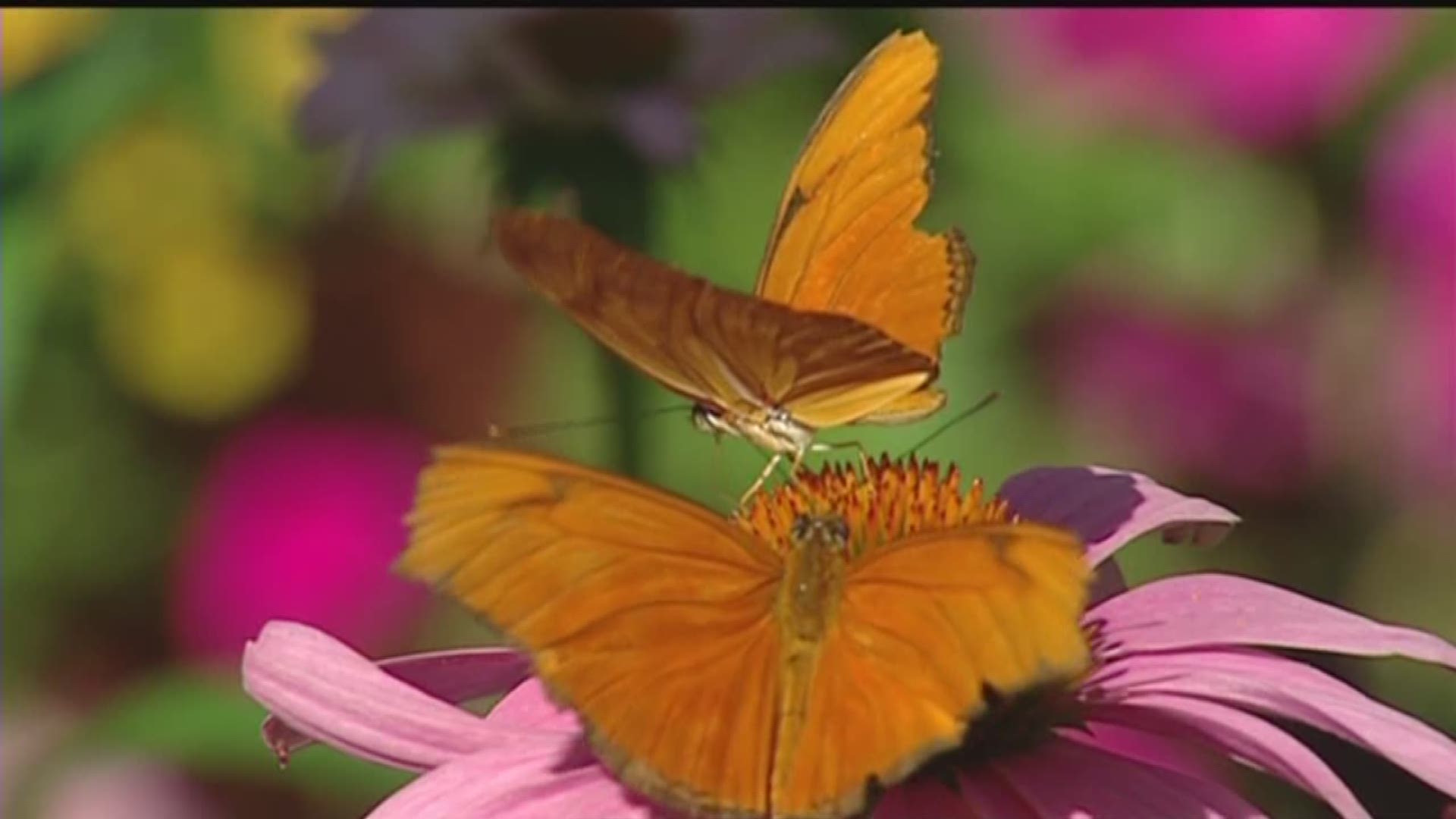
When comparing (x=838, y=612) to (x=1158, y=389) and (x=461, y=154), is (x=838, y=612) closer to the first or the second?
(x=1158, y=389)

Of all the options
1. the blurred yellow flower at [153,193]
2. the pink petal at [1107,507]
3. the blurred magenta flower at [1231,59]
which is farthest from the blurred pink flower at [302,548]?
the pink petal at [1107,507]

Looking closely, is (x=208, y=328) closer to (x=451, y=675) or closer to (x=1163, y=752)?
(x=1163, y=752)

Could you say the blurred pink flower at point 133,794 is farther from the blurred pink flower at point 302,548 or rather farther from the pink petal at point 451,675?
the pink petal at point 451,675

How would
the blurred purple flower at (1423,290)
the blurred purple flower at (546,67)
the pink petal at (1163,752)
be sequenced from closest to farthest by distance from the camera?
the pink petal at (1163,752)
the blurred purple flower at (546,67)
the blurred purple flower at (1423,290)

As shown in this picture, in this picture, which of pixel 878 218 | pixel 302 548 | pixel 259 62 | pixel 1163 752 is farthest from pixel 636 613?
pixel 259 62

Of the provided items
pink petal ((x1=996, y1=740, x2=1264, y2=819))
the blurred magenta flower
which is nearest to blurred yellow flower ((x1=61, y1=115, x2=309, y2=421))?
the blurred magenta flower
